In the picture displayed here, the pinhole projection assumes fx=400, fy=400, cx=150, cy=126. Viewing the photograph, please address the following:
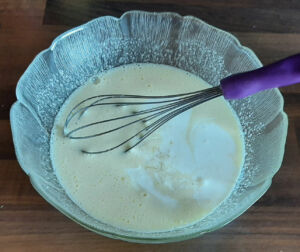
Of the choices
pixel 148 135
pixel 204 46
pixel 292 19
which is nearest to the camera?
pixel 148 135

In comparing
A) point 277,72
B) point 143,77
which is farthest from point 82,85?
point 277,72

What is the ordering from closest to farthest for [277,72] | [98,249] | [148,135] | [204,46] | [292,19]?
1. [277,72]
2. [98,249]
3. [148,135]
4. [204,46]
5. [292,19]

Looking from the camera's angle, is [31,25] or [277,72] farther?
[31,25]

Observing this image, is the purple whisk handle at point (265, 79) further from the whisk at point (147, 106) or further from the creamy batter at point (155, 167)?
the creamy batter at point (155, 167)

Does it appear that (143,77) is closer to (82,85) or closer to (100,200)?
(82,85)

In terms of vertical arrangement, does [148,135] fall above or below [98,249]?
above
